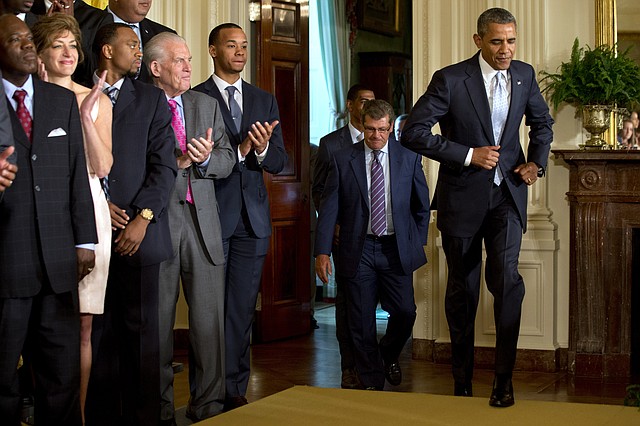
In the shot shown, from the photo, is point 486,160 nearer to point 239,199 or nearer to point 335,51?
point 239,199

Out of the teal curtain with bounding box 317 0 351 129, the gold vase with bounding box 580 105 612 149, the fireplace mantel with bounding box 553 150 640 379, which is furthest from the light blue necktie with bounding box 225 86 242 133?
the teal curtain with bounding box 317 0 351 129

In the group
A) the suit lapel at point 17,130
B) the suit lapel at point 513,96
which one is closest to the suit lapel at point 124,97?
the suit lapel at point 17,130

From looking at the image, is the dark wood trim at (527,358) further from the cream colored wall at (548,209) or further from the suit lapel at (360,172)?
the suit lapel at (360,172)

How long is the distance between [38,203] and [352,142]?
9.08 feet

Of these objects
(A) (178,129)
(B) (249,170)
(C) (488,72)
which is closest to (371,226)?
(B) (249,170)

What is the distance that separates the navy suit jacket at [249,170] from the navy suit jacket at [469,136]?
65 centimetres

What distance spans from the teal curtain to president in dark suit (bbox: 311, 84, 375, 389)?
343 cm

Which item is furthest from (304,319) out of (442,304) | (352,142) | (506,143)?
(506,143)

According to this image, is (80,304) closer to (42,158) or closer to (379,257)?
(42,158)

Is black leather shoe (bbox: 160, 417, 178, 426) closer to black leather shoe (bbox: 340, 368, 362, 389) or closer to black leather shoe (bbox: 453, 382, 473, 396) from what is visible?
black leather shoe (bbox: 340, 368, 362, 389)

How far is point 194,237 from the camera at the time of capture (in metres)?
4.59

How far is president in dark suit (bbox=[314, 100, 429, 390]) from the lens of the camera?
5.40m

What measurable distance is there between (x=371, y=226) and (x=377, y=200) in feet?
0.45

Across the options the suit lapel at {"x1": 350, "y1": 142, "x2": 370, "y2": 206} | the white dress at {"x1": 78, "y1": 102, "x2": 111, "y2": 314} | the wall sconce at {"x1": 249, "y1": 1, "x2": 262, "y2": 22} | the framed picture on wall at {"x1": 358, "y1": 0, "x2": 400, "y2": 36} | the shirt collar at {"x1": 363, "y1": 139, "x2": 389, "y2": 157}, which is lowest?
the white dress at {"x1": 78, "y1": 102, "x2": 111, "y2": 314}
